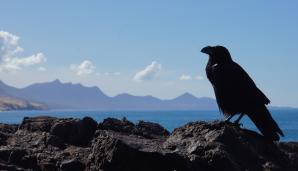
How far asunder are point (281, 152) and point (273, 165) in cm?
95

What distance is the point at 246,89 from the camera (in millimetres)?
11227

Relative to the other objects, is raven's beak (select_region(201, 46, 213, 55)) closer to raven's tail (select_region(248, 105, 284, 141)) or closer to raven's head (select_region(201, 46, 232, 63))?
raven's head (select_region(201, 46, 232, 63))

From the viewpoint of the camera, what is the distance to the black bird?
1115 centimetres

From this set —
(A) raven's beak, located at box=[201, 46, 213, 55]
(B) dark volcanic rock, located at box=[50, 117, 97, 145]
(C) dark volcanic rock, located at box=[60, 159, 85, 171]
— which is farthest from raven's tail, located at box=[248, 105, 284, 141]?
(C) dark volcanic rock, located at box=[60, 159, 85, 171]

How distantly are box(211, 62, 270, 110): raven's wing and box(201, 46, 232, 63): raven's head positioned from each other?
0.15 metres

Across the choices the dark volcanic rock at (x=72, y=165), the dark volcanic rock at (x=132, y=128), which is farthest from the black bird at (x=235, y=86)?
the dark volcanic rock at (x=72, y=165)

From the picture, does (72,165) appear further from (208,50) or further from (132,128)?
(208,50)

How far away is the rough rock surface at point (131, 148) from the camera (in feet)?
→ 26.7

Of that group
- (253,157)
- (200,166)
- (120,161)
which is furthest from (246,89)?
(120,161)

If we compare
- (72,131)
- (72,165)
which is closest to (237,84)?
(72,131)

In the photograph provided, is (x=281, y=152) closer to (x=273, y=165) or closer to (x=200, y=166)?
(x=273, y=165)

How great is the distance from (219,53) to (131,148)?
3922mm

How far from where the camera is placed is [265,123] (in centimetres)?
1087

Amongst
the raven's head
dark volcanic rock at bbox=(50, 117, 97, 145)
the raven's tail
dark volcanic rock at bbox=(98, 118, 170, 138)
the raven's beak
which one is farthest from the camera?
the raven's beak
